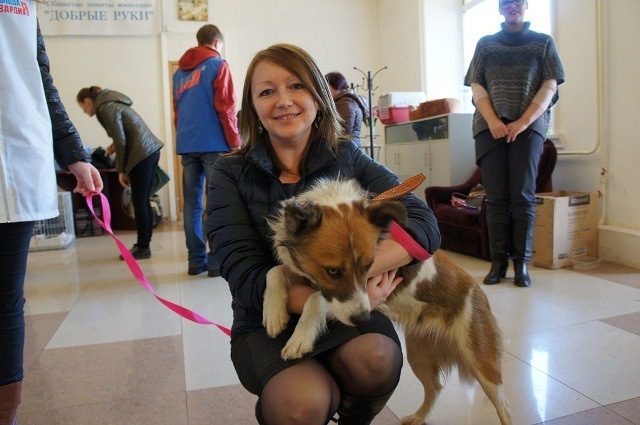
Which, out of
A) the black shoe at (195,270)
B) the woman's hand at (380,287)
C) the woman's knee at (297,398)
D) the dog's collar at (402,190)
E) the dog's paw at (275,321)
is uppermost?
the dog's collar at (402,190)

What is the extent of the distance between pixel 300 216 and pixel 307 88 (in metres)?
0.50

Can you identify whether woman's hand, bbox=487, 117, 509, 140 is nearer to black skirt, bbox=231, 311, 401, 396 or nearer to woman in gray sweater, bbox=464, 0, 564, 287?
woman in gray sweater, bbox=464, 0, 564, 287

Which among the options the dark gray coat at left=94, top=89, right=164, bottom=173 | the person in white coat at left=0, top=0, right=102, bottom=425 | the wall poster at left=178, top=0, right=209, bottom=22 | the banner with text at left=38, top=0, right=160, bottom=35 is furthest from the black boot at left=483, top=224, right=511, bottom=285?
the banner with text at left=38, top=0, right=160, bottom=35

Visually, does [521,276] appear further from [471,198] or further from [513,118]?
[471,198]

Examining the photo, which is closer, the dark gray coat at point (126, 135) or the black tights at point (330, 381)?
the black tights at point (330, 381)

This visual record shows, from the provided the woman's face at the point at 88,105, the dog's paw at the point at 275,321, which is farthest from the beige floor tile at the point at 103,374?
the woman's face at the point at 88,105

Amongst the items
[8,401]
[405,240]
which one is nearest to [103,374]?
[8,401]

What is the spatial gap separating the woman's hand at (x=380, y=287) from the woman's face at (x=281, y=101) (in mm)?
520

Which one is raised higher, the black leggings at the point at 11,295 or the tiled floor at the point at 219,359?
the black leggings at the point at 11,295

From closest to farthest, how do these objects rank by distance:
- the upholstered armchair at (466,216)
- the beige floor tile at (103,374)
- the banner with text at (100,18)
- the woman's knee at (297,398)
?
the woman's knee at (297,398)
the beige floor tile at (103,374)
the upholstered armchair at (466,216)
the banner with text at (100,18)

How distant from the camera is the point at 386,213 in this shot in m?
1.29

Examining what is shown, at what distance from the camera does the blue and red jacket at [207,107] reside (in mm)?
3896

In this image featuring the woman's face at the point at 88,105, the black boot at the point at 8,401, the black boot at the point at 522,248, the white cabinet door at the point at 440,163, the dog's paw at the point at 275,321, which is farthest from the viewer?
the white cabinet door at the point at 440,163

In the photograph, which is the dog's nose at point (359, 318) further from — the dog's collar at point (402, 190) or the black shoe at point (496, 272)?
the black shoe at point (496, 272)
